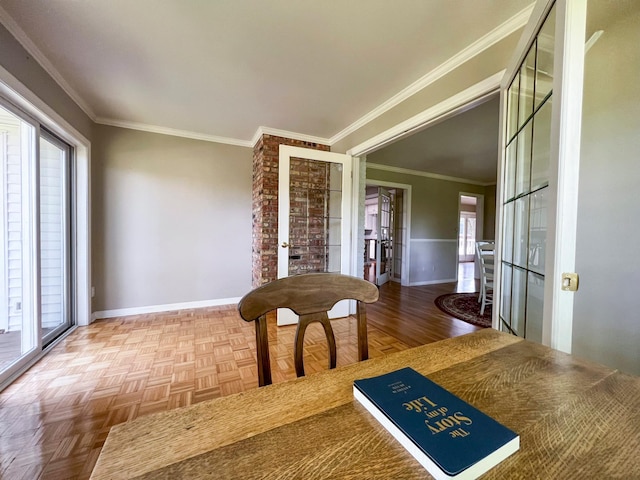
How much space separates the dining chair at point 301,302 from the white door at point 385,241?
460 cm

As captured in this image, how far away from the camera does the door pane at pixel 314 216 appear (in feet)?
9.91

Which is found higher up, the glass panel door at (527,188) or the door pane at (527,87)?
the door pane at (527,87)

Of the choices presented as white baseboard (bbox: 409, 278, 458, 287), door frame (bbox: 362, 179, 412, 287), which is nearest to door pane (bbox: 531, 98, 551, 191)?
door frame (bbox: 362, 179, 412, 287)

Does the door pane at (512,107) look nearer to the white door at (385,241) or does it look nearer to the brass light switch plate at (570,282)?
the brass light switch plate at (570,282)

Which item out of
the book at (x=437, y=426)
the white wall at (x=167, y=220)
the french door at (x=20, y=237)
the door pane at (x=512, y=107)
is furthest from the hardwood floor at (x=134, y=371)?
the door pane at (x=512, y=107)

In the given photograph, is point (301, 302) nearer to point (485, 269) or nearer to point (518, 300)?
point (518, 300)

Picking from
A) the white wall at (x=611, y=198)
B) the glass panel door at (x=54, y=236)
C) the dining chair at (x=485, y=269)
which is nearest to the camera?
the white wall at (x=611, y=198)

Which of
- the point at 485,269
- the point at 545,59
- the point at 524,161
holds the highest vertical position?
the point at 545,59

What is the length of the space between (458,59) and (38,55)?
303 centimetres

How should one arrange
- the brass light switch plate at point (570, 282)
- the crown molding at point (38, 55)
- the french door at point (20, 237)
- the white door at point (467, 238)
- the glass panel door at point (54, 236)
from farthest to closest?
the white door at point (467, 238) → the glass panel door at point (54, 236) → the french door at point (20, 237) → the crown molding at point (38, 55) → the brass light switch plate at point (570, 282)

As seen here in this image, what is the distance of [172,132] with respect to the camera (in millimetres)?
3246

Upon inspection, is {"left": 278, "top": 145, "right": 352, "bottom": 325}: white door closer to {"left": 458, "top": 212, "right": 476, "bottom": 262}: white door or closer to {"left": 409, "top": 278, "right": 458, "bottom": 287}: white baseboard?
{"left": 409, "top": 278, "right": 458, "bottom": 287}: white baseboard

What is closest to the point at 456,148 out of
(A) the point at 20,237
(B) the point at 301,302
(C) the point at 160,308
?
(B) the point at 301,302

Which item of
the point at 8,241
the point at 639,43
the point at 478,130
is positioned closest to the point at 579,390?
the point at 639,43
